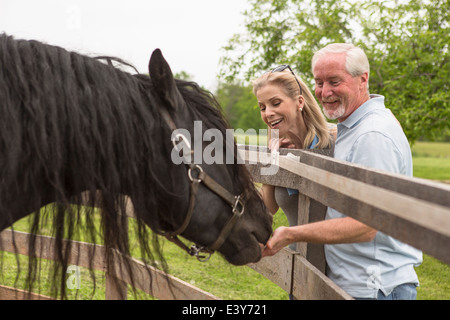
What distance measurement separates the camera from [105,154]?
171 cm

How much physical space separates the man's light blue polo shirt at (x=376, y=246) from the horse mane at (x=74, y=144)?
721 mm

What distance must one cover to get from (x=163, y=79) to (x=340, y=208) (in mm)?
840

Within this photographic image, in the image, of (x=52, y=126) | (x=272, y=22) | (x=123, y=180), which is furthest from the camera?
(x=272, y=22)

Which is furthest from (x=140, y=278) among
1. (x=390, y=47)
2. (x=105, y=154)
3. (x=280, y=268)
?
(x=390, y=47)

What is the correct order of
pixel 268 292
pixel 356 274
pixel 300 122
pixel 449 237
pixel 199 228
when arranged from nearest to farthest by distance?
1. pixel 449 237
2. pixel 199 228
3. pixel 356 274
4. pixel 300 122
5. pixel 268 292

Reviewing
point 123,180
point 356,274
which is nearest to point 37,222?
point 123,180

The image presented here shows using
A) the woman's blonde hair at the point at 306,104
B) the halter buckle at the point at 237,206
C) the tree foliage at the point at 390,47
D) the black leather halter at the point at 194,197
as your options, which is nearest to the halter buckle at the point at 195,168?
the black leather halter at the point at 194,197

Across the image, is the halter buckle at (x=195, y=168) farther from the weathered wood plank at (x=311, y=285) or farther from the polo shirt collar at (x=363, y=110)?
the polo shirt collar at (x=363, y=110)

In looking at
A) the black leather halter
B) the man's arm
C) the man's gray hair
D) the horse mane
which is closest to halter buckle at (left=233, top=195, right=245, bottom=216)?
the black leather halter

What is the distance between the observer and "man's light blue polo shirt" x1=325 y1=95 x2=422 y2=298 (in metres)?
1.94

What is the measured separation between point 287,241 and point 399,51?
8.48 meters

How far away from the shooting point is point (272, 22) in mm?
12594

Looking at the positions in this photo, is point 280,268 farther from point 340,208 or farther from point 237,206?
point 340,208
